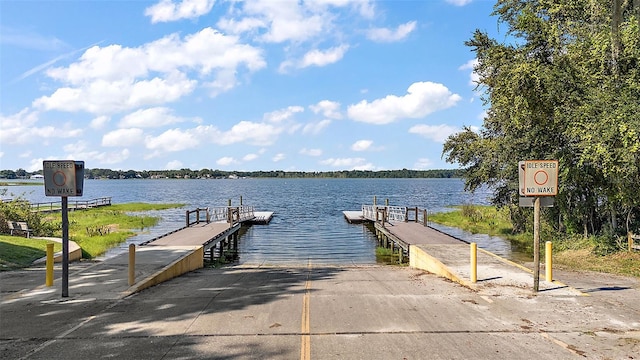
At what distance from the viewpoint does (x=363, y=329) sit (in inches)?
329

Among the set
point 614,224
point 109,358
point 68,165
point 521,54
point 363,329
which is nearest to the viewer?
point 109,358

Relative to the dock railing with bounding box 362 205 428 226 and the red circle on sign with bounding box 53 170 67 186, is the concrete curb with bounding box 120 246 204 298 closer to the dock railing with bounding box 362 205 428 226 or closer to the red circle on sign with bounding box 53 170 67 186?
the red circle on sign with bounding box 53 170 67 186

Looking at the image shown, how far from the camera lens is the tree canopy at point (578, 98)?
15242 mm

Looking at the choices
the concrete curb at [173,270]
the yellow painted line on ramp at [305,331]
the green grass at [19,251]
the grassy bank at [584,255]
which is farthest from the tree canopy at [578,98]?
the green grass at [19,251]

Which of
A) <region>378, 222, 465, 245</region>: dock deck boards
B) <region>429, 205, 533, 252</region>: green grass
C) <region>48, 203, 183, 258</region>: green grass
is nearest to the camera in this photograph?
<region>378, 222, 465, 245</region>: dock deck boards

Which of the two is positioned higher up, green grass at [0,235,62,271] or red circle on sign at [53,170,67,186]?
red circle on sign at [53,170,67,186]

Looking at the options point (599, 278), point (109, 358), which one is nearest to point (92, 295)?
point (109, 358)

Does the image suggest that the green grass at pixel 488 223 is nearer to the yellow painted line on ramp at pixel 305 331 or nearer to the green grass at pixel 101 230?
the yellow painted line on ramp at pixel 305 331

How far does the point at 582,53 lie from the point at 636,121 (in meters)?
4.32

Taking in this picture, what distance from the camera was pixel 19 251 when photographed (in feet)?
56.9

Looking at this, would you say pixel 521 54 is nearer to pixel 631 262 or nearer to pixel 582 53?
pixel 582 53

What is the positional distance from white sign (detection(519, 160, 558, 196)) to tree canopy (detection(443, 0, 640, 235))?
4.45 metres

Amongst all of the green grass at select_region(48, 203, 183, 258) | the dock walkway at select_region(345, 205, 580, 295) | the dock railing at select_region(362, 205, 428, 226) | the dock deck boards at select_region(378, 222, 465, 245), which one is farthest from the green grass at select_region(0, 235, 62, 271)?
the dock railing at select_region(362, 205, 428, 226)

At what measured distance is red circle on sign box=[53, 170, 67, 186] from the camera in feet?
34.7
